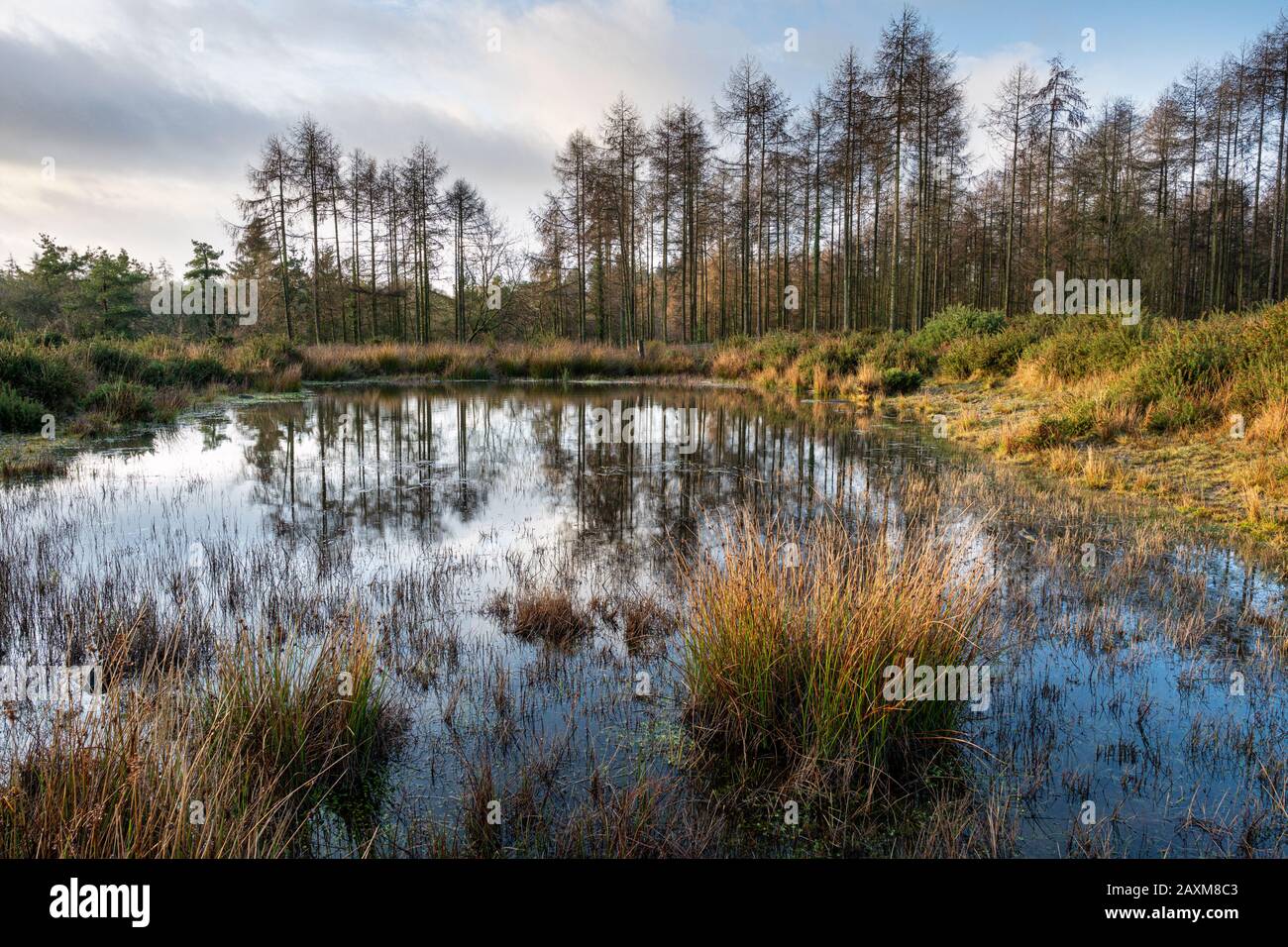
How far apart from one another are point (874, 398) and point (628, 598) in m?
15.8

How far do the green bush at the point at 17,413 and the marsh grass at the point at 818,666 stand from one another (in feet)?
45.7

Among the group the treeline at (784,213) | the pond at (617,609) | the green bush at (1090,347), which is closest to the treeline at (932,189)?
the treeline at (784,213)

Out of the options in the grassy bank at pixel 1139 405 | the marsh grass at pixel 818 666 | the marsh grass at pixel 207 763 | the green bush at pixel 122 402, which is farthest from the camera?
the green bush at pixel 122 402

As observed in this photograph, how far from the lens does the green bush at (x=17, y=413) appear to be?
39.8 ft

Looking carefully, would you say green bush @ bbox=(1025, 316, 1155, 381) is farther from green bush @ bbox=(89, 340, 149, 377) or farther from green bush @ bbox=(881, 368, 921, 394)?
green bush @ bbox=(89, 340, 149, 377)

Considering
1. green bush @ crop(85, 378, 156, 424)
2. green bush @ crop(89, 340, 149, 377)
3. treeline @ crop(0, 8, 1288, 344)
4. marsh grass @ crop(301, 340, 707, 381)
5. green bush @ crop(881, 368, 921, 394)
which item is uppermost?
treeline @ crop(0, 8, 1288, 344)

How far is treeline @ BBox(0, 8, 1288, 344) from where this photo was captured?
3066 centimetres

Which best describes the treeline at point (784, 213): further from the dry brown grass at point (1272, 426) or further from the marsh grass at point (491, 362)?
the dry brown grass at point (1272, 426)

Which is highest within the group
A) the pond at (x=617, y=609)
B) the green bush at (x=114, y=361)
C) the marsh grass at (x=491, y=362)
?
the marsh grass at (x=491, y=362)

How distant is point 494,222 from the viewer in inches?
1497

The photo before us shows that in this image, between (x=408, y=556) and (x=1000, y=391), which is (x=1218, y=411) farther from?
(x=408, y=556)

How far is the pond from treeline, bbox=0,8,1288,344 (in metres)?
21.6

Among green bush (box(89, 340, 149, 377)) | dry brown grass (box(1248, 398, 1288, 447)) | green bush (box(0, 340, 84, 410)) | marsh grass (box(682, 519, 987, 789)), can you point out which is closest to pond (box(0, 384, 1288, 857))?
marsh grass (box(682, 519, 987, 789))

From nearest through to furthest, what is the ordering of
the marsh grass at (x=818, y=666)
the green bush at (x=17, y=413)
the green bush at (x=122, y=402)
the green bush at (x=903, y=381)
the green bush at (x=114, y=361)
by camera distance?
the marsh grass at (x=818, y=666) < the green bush at (x=17, y=413) < the green bush at (x=122, y=402) < the green bush at (x=114, y=361) < the green bush at (x=903, y=381)
